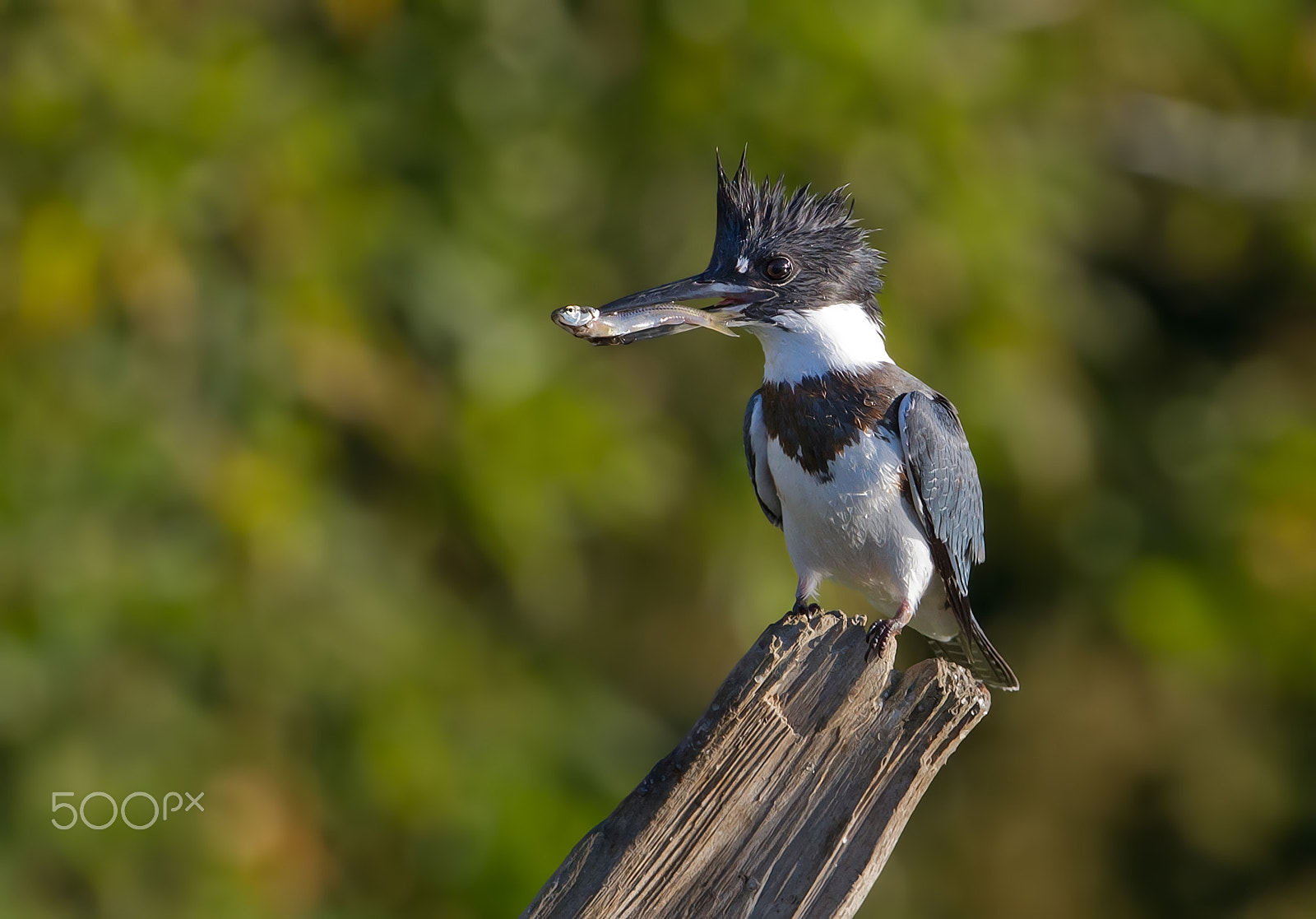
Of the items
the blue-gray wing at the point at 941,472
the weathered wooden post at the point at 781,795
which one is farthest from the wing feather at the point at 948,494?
the weathered wooden post at the point at 781,795

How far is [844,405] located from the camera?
9.87 ft

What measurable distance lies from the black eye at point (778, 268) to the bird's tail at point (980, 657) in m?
0.87

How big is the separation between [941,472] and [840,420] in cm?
24

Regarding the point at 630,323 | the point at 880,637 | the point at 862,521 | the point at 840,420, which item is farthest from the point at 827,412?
the point at 880,637

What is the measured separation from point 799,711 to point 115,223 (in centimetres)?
316

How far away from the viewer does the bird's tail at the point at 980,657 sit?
3.12m

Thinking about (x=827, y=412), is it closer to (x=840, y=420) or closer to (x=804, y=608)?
(x=840, y=420)

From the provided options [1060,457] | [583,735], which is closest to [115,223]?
[583,735]

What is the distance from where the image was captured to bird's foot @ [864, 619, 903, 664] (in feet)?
7.42

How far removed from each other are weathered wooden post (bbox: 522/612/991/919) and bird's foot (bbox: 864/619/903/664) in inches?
0.9

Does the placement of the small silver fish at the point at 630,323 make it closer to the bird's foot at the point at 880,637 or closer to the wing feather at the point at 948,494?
the wing feather at the point at 948,494

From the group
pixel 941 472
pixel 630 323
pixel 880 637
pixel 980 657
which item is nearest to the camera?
A: pixel 880 637

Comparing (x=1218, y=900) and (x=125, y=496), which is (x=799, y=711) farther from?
(x=1218, y=900)

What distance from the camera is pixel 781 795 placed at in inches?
84.4
